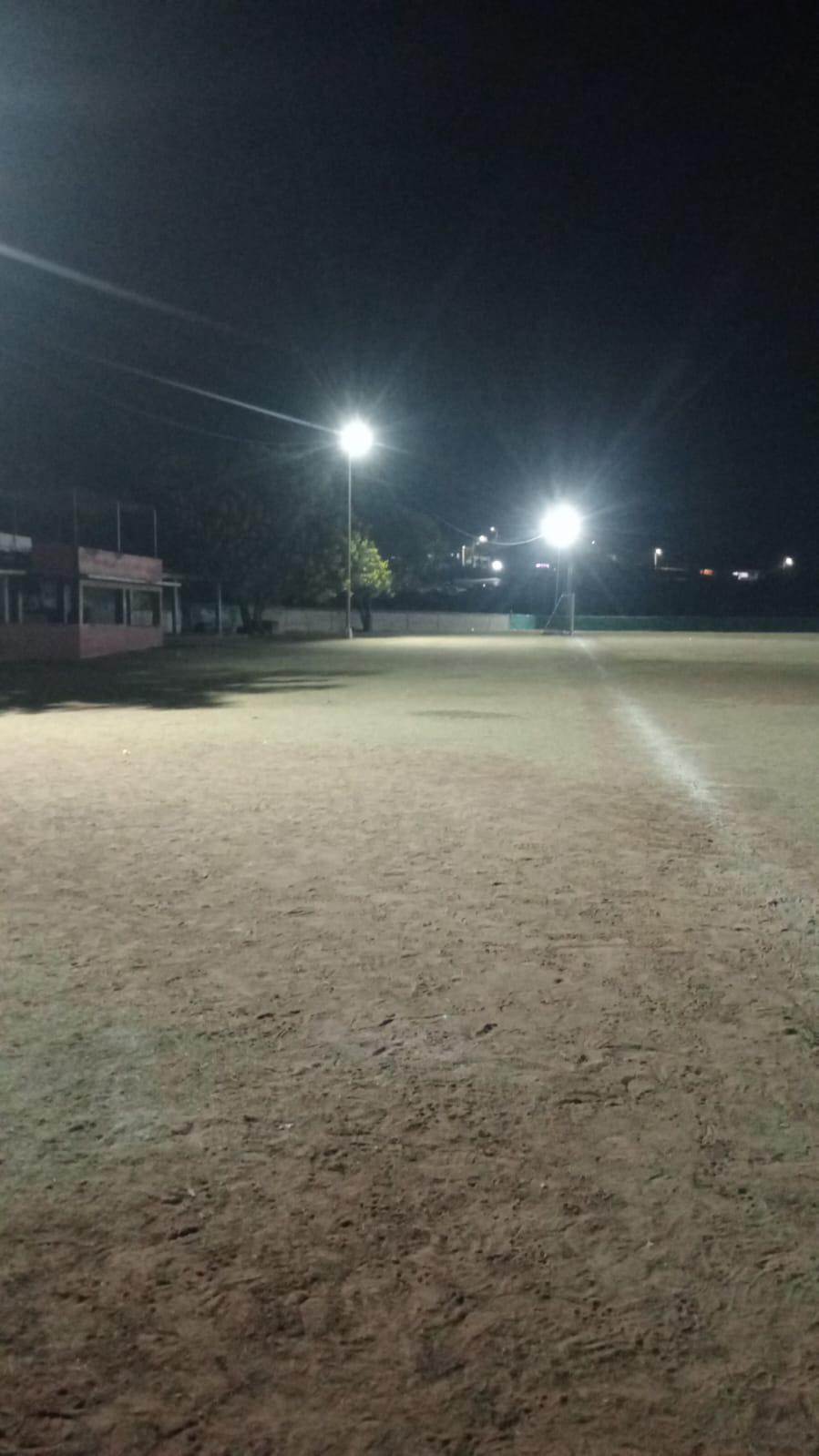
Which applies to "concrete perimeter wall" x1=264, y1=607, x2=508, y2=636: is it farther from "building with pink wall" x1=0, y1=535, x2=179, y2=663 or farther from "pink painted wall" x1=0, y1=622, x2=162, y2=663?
"pink painted wall" x1=0, y1=622, x2=162, y2=663

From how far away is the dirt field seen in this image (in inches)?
104

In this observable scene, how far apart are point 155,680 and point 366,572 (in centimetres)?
3988

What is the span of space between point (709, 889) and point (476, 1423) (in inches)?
200

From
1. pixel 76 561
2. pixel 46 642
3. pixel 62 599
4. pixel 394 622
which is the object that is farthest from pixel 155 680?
pixel 394 622

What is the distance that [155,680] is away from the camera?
92.0 ft

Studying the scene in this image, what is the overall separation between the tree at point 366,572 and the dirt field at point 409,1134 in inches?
2238

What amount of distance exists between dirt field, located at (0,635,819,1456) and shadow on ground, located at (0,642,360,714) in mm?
12318

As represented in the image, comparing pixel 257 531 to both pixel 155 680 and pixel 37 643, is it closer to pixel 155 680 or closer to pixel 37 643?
pixel 37 643

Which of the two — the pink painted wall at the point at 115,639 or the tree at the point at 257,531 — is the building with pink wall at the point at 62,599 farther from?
the tree at the point at 257,531

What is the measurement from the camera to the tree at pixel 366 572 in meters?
66.1

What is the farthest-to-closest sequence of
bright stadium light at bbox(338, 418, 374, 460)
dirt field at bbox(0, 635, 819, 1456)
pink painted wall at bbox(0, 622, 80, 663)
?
bright stadium light at bbox(338, 418, 374, 460) → pink painted wall at bbox(0, 622, 80, 663) → dirt field at bbox(0, 635, 819, 1456)

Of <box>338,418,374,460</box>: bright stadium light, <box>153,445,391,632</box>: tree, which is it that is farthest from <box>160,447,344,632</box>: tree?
<box>338,418,374,460</box>: bright stadium light

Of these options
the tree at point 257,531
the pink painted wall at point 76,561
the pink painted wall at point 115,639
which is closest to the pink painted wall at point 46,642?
the pink painted wall at point 115,639

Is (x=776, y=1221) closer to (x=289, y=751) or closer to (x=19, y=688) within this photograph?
(x=289, y=751)
